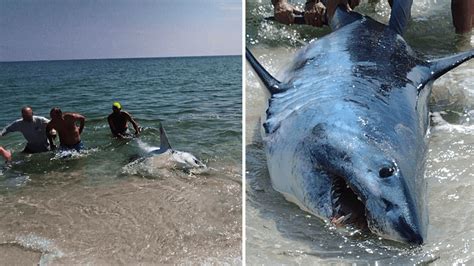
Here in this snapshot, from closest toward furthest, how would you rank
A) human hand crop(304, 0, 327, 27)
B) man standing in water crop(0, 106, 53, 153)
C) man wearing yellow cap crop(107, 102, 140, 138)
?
human hand crop(304, 0, 327, 27), man standing in water crop(0, 106, 53, 153), man wearing yellow cap crop(107, 102, 140, 138)

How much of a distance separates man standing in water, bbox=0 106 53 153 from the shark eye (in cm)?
256

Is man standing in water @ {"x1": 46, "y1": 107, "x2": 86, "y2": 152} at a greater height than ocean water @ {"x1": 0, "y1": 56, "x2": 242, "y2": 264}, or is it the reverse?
man standing in water @ {"x1": 46, "y1": 107, "x2": 86, "y2": 152}

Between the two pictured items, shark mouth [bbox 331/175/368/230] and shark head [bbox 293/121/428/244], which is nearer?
shark head [bbox 293/121/428/244]

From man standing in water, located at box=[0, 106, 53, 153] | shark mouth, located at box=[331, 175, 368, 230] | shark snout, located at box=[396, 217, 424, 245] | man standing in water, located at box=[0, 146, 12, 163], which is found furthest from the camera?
man standing in water, located at box=[0, 106, 53, 153]

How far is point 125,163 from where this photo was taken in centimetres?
324

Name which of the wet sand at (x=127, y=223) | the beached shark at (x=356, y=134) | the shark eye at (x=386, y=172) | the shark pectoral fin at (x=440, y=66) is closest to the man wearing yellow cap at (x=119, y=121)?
the wet sand at (x=127, y=223)

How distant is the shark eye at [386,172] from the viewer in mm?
1198

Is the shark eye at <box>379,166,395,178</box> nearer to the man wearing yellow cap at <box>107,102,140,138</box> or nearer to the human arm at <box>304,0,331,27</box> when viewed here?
the human arm at <box>304,0,331,27</box>

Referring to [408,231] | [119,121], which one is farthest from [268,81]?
[119,121]

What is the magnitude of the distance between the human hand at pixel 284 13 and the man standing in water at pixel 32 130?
155 cm

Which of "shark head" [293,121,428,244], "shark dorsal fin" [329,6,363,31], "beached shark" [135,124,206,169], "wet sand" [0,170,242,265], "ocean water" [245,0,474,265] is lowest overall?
"wet sand" [0,170,242,265]

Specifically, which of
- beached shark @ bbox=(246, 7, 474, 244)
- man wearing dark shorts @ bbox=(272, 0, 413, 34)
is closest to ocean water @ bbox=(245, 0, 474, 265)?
beached shark @ bbox=(246, 7, 474, 244)

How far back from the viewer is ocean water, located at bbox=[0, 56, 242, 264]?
2105mm

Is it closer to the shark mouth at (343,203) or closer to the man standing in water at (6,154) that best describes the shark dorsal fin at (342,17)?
the shark mouth at (343,203)
